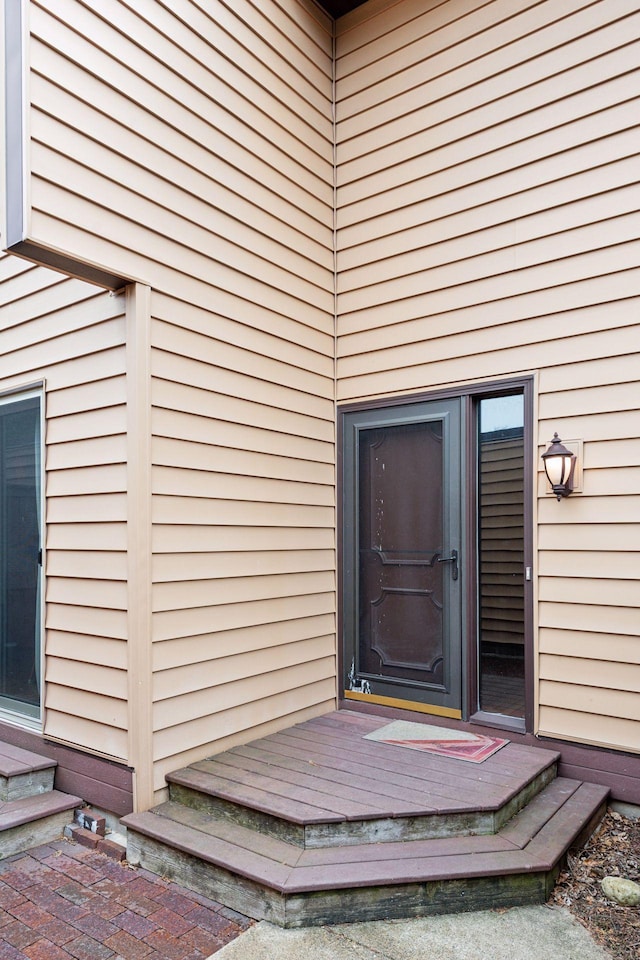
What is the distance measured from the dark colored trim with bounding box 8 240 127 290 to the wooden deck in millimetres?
2242

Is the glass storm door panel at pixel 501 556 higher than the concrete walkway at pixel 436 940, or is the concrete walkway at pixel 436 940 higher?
the glass storm door panel at pixel 501 556

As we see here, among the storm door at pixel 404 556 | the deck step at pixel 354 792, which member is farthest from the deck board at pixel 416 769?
the storm door at pixel 404 556

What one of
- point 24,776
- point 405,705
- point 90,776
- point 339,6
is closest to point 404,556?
point 405,705

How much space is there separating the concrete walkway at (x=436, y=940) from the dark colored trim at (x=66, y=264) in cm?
262

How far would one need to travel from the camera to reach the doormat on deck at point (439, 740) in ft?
10.7

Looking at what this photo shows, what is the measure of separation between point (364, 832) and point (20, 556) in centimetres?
226

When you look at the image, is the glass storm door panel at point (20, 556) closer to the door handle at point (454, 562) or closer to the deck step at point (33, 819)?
the deck step at point (33, 819)

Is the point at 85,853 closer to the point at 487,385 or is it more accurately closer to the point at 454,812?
the point at 454,812

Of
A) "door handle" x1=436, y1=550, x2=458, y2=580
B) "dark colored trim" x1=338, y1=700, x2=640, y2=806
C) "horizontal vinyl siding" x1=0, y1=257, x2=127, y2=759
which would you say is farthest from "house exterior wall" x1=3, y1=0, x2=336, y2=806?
"dark colored trim" x1=338, y1=700, x2=640, y2=806

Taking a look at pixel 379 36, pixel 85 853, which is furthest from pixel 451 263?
pixel 85 853

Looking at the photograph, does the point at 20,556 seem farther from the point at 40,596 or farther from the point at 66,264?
the point at 66,264

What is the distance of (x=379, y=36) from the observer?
4117 mm

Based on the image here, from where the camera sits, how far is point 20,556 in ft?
11.7

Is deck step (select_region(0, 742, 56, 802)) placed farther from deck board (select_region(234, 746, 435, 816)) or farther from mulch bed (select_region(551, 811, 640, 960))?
mulch bed (select_region(551, 811, 640, 960))
